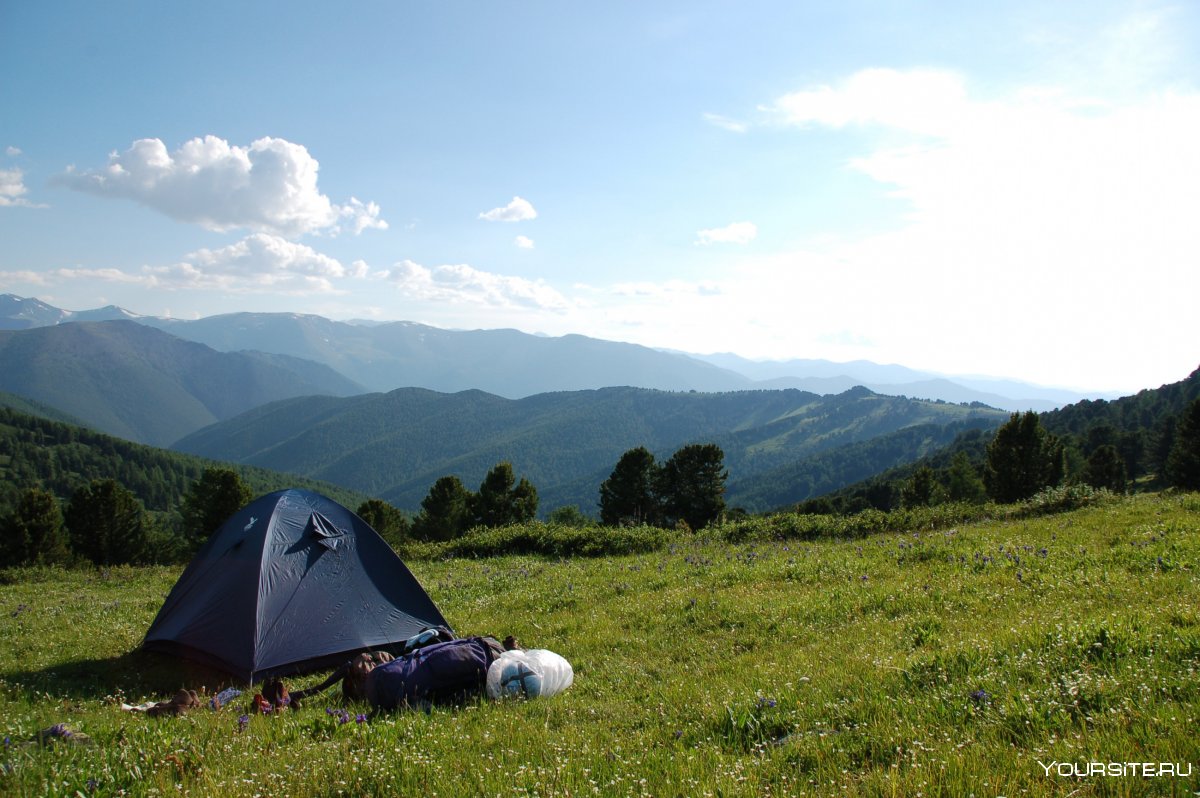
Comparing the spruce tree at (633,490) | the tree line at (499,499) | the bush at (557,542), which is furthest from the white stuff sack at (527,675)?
the spruce tree at (633,490)

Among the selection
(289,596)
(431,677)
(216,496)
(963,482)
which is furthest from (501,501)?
(963,482)

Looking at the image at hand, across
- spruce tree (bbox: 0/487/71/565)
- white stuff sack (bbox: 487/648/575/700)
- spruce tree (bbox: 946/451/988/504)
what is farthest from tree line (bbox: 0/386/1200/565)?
white stuff sack (bbox: 487/648/575/700)

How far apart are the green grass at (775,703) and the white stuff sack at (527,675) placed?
0.98 ft

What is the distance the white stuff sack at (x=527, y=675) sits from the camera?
7.35m

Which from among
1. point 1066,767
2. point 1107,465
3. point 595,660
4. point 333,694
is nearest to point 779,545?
point 595,660

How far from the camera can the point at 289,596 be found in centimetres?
1129

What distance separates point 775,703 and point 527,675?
10.5 feet

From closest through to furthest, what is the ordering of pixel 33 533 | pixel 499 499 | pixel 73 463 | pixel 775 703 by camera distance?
pixel 775 703 → pixel 33 533 → pixel 499 499 → pixel 73 463

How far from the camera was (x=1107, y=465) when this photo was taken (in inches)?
2943

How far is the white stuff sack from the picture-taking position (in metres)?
7.35

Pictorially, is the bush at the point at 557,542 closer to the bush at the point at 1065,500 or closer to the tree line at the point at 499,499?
the bush at the point at 1065,500

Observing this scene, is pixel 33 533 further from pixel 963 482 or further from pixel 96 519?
pixel 963 482

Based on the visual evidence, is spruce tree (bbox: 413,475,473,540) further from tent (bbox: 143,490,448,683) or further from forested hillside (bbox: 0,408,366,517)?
forested hillside (bbox: 0,408,366,517)

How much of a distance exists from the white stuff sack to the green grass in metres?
0.30
